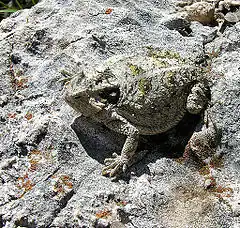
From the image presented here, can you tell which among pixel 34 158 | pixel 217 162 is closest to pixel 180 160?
pixel 217 162

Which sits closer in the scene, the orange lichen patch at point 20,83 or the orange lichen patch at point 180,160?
the orange lichen patch at point 180,160

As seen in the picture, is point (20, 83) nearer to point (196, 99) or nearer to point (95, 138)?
point (95, 138)

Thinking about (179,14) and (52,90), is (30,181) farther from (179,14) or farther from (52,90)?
(179,14)

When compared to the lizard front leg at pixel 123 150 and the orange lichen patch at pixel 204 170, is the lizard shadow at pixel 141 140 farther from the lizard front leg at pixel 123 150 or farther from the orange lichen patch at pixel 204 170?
the orange lichen patch at pixel 204 170

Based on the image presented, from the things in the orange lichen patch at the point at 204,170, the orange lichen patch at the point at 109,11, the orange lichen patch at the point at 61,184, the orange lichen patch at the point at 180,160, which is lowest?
the orange lichen patch at the point at 204,170

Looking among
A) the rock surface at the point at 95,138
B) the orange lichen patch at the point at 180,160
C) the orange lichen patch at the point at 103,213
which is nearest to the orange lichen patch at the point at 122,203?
the rock surface at the point at 95,138

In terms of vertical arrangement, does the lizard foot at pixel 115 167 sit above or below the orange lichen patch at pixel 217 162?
above

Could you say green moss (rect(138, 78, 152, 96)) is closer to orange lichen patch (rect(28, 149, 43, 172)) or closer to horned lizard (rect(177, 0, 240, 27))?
orange lichen patch (rect(28, 149, 43, 172))

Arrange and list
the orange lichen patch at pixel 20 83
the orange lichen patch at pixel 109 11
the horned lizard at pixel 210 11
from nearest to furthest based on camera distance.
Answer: the orange lichen patch at pixel 20 83 → the orange lichen patch at pixel 109 11 → the horned lizard at pixel 210 11
